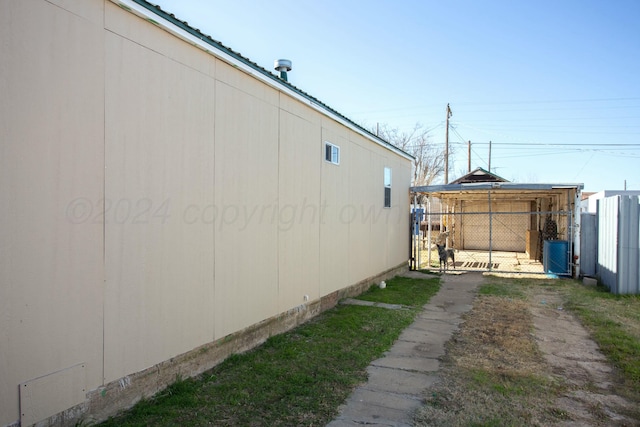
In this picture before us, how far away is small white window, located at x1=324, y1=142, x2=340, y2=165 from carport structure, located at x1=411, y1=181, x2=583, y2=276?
541 centimetres

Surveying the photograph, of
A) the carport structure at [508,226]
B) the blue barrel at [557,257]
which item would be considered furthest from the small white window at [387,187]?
the blue barrel at [557,257]

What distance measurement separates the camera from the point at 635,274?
849cm

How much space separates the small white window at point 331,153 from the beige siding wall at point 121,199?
5.28 ft

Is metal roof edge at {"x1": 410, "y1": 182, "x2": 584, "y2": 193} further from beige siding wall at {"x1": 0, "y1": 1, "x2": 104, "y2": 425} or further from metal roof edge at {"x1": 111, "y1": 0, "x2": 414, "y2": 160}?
beige siding wall at {"x1": 0, "y1": 1, "x2": 104, "y2": 425}

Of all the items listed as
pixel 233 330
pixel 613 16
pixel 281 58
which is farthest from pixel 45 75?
pixel 613 16

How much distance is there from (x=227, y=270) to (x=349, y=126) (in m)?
4.72

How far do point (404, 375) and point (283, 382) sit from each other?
1.35 meters

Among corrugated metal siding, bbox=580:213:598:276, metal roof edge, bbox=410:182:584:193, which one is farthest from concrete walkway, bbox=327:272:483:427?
corrugated metal siding, bbox=580:213:598:276

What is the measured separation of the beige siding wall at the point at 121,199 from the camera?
2.59m

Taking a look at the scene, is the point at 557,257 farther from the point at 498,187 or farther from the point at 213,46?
the point at 213,46

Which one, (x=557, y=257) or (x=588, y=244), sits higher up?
(x=588, y=244)

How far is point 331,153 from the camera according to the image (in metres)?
7.57

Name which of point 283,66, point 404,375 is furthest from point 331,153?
point 404,375

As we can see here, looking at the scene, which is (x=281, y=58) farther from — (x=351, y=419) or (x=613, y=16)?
(x=613, y=16)
